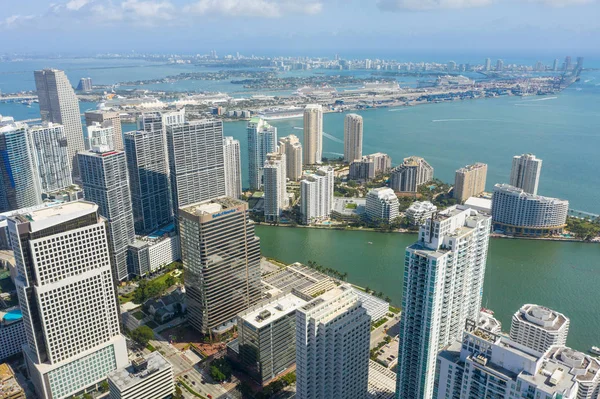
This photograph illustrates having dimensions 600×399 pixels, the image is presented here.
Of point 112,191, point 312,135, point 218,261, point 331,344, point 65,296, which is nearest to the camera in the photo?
point 331,344

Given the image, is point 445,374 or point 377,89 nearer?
point 445,374

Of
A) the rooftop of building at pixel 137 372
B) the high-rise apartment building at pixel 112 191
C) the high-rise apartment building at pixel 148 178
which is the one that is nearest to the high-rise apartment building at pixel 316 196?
the high-rise apartment building at pixel 148 178

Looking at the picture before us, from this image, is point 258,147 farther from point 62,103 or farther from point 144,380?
point 144,380

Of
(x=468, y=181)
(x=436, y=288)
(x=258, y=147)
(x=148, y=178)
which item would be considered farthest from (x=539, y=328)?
(x=258, y=147)

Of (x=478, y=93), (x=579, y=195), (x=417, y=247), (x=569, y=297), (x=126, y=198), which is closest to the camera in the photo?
(x=417, y=247)

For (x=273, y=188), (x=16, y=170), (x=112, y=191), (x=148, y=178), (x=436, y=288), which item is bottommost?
(x=273, y=188)

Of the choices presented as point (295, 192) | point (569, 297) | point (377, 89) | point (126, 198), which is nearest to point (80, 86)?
point (377, 89)

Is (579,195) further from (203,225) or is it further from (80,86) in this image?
(80,86)
